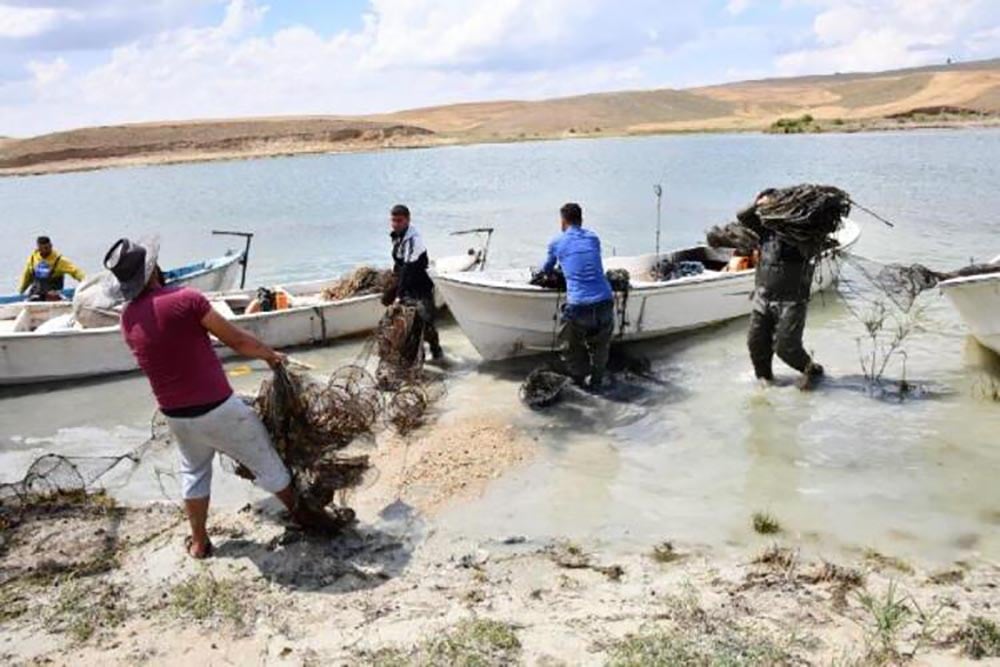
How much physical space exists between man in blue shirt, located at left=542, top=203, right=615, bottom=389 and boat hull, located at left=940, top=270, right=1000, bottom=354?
11.9 ft

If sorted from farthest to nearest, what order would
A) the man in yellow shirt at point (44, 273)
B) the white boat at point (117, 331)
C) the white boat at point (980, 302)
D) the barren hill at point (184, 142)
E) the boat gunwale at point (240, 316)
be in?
the barren hill at point (184, 142) < the man in yellow shirt at point (44, 273) < the white boat at point (117, 331) < the boat gunwale at point (240, 316) < the white boat at point (980, 302)

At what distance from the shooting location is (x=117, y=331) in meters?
11.4

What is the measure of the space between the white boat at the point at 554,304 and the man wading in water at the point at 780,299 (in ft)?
1.75

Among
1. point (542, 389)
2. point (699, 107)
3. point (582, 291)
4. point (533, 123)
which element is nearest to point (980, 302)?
point (582, 291)

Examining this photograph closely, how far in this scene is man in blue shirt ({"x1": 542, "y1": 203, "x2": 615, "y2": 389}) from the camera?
9.23 meters

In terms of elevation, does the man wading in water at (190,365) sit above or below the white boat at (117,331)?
above

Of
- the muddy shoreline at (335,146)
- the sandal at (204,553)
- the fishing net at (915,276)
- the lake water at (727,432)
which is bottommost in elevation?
the lake water at (727,432)

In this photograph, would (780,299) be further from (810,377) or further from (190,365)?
(190,365)

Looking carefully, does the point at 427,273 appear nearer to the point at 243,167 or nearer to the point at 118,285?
the point at 118,285

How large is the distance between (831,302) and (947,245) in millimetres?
7295

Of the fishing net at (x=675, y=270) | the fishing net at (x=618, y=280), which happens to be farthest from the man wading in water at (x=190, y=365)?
the fishing net at (x=675, y=270)

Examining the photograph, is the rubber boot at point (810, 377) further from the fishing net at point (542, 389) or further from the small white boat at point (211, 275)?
the small white boat at point (211, 275)

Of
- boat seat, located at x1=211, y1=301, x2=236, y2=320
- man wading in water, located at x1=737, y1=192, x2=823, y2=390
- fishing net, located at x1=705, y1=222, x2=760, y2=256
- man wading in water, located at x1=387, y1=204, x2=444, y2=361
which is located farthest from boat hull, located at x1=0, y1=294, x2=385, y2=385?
fishing net, located at x1=705, y1=222, x2=760, y2=256

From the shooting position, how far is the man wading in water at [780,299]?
9.04 meters
